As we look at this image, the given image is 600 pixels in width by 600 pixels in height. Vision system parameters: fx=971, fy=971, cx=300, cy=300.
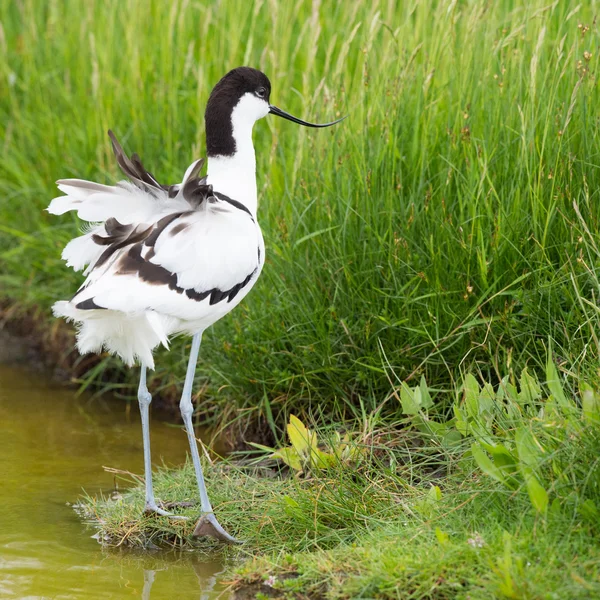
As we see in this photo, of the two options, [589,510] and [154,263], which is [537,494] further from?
[154,263]

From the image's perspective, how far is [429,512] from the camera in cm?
332

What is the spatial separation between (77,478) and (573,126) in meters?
2.82

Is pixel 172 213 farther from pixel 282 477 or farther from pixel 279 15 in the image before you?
pixel 279 15

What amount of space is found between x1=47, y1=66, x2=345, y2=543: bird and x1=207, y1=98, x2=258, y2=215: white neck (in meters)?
0.11

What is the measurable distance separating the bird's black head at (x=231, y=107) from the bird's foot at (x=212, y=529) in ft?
5.13

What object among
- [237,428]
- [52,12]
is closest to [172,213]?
[237,428]

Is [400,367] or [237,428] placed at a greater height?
[400,367]

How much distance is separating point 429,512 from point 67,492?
6.19ft

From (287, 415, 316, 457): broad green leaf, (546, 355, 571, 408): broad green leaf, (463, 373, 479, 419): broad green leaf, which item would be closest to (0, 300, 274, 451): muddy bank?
(287, 415, 316, 457): broad green leaf

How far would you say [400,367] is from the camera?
420 centimetres

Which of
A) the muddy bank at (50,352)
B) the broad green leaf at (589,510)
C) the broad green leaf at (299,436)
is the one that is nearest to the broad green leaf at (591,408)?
the broad green leaf at (589,510)

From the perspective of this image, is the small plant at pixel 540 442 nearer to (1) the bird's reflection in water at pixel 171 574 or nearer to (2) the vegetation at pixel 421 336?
(2) the vegetation at pixel 421 336


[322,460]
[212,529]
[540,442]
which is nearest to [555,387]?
[540,442]

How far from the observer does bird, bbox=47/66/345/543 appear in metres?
3.69
